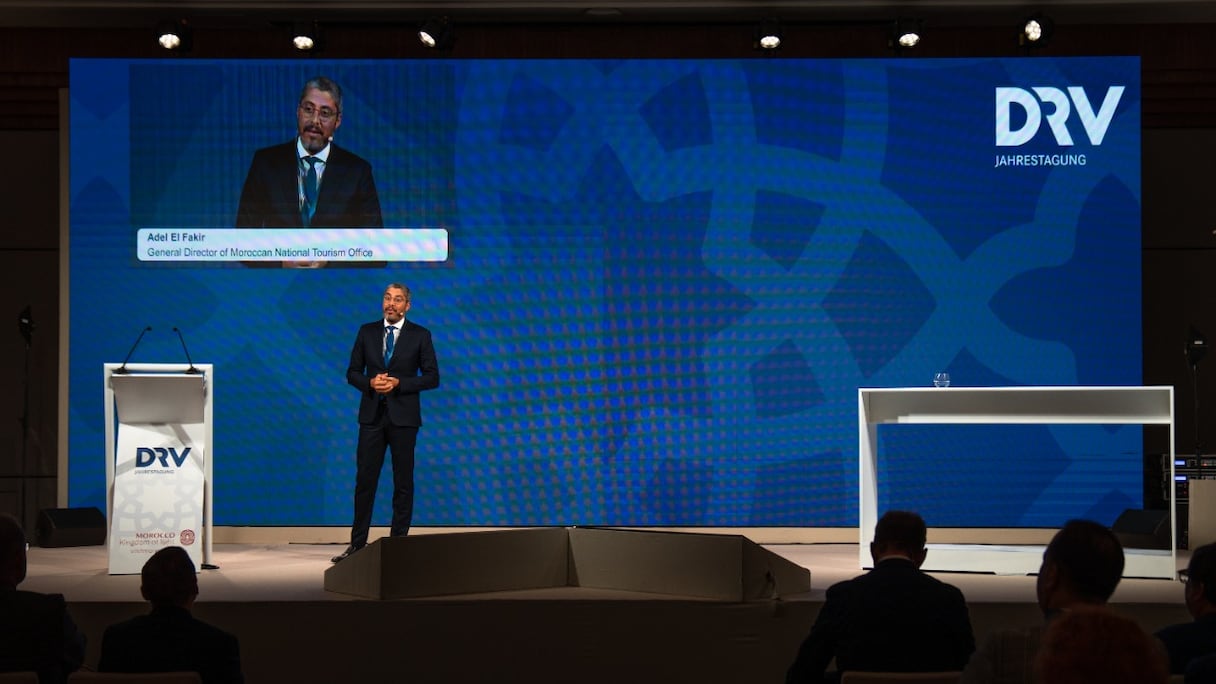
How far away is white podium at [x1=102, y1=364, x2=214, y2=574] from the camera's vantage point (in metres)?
6.32

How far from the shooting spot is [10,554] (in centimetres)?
321

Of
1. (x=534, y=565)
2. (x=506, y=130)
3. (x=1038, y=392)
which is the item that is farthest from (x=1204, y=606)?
(x=506, y=130)

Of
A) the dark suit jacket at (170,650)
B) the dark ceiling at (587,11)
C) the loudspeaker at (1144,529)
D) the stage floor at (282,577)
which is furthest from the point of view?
the dark ceiling at (587,11)

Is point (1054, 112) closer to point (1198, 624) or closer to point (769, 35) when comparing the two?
point (769, 35)

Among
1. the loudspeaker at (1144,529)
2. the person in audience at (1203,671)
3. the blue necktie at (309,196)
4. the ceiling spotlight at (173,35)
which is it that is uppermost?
the ceiling spotlight at (173,35)

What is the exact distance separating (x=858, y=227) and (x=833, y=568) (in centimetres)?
259

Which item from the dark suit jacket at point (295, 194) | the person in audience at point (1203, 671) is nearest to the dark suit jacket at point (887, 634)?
the person in audience at point (1203, 671)

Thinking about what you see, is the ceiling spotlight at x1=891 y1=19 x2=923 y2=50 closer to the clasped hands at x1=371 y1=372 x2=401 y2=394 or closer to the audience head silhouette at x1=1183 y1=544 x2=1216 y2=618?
the clasped hands at x1=371 y1=372 x2=401 y2=394

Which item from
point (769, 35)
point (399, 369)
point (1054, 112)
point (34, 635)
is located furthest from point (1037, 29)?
point (34, 635)

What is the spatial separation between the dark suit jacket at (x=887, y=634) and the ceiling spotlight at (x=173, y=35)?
22.3 ft

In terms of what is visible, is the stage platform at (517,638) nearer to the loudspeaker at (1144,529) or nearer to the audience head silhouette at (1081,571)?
the audience head silhouette at (1081,571)

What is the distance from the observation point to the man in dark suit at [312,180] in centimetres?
848

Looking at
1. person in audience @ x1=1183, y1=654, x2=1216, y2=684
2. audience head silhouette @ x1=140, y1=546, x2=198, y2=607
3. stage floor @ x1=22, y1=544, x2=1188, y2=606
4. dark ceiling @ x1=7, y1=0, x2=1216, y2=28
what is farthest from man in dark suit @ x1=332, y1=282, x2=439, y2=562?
person in audience @ x1=1183, y1=654, x2=1216, y2=684

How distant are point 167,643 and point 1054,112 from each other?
23.2 feet
